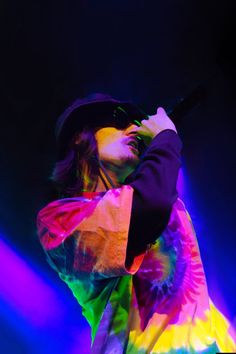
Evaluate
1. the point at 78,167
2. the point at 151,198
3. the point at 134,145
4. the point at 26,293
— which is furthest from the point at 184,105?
the point at 26,293

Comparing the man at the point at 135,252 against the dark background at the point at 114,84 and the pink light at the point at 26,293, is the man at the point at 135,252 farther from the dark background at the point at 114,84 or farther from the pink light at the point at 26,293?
the pink light at the point at 26,293

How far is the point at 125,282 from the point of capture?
Result: 78 cm

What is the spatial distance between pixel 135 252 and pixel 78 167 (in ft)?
1.15

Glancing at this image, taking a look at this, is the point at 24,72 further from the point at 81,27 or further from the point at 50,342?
the point at 50,342

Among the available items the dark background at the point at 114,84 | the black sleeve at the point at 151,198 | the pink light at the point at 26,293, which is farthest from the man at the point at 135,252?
the pink light at the point at 26,293

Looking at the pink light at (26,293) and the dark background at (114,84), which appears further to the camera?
the pink light at (26,293)

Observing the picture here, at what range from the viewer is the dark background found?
4.09 ft

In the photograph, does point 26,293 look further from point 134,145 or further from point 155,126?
point 155,126

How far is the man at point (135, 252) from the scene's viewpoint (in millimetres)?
686

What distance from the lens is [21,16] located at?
1233 millimetres

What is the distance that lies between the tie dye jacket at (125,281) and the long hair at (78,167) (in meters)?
0.09

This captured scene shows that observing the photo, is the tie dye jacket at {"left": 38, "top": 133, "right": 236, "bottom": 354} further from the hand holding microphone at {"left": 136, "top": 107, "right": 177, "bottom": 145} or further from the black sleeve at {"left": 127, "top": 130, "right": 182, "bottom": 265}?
the hand holding microphone at {"left": 136, "top": 107, "right": 177, "bottom": 145}

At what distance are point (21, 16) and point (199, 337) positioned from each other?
3.37 feet

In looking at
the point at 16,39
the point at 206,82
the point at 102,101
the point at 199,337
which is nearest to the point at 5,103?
the point at 16,39
